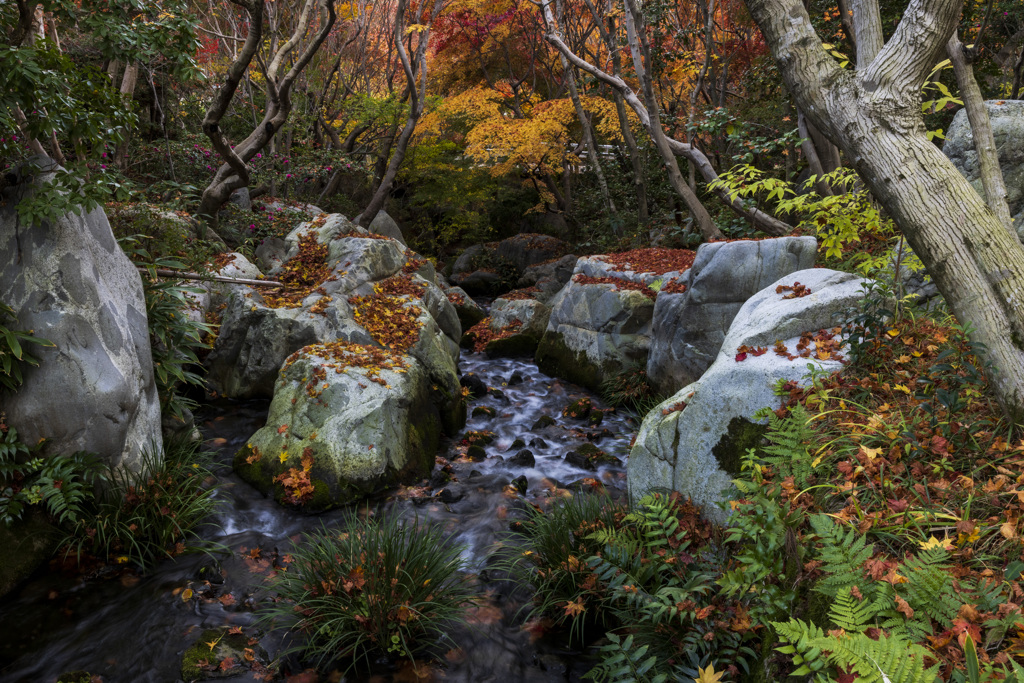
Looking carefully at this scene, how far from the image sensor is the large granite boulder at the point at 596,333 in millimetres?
8742

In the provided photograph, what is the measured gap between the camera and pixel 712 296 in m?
7.15

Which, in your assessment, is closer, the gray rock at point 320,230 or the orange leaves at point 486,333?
the gray rock at point 320,230

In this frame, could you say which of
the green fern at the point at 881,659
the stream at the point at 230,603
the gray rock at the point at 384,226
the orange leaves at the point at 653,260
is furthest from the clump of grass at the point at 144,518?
the gray rock at the point at 384,226

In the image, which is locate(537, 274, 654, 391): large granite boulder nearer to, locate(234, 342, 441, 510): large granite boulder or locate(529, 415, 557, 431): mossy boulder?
locate(529, 415, 557, 431): mossy boulder

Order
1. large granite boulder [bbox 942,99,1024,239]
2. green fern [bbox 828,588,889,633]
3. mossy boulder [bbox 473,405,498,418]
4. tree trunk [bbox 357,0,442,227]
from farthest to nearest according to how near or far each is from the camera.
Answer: tree trunk [bbox 357,0,442,227], mossy boulder [bbox 473,405,498,418], large granite boulder [bbox 942,99,1024,239], green fern [bbox 828,588,889,633]

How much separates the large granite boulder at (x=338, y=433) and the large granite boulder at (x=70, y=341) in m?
1.13

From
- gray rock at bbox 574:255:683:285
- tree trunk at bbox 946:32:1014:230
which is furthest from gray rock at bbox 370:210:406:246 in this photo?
tree trunk at bbox 946:32:1014:230

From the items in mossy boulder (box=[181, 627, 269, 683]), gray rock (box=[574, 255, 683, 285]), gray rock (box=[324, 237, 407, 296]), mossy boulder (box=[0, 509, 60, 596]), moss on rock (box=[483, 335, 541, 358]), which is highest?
gray rock (box=[324, 237, 407, 296])

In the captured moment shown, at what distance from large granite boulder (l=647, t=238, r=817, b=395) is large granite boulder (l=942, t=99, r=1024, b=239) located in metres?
2.23

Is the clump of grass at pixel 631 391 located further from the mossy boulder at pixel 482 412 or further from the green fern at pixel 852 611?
the green fern at pixel 852 611

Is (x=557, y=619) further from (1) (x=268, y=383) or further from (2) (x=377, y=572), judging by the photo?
(1) (x=268, y=383)

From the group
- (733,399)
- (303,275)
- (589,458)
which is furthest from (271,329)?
(733,399)

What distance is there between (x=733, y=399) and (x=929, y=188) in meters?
1.77

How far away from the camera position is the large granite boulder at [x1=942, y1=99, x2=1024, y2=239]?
662cm
